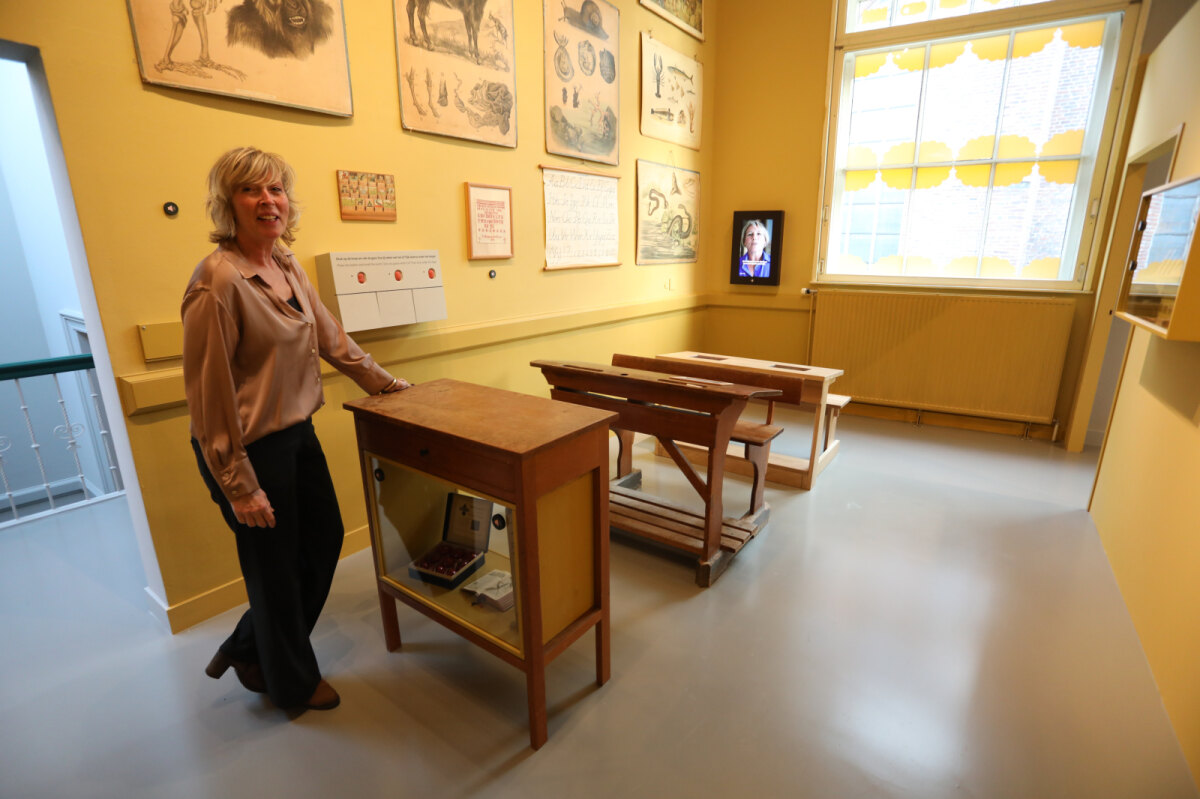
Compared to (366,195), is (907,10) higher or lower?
higher

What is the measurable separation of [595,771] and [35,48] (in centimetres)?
282

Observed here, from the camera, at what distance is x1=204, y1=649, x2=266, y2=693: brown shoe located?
192cm

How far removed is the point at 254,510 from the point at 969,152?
5.76 meters

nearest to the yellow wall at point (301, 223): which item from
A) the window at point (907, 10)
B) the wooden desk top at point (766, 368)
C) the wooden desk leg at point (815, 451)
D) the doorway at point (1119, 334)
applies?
the wooden desk top at point (766, 368)

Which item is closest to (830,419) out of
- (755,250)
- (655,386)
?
(655,386)

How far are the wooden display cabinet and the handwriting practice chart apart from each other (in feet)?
6.68

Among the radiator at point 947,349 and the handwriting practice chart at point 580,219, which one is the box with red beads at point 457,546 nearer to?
the handwriting practice chart at point 580,219

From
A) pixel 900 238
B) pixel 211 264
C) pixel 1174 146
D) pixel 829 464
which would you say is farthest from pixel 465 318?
pixel 900 238

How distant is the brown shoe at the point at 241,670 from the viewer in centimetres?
192

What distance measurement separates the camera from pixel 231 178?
4.95ft

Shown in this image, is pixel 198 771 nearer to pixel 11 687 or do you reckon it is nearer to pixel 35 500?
pixel 11 687

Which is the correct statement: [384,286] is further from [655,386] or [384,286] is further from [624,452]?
[624,452]

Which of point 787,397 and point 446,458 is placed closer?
point 446,458

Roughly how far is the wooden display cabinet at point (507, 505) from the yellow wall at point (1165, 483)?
188 centimetres
